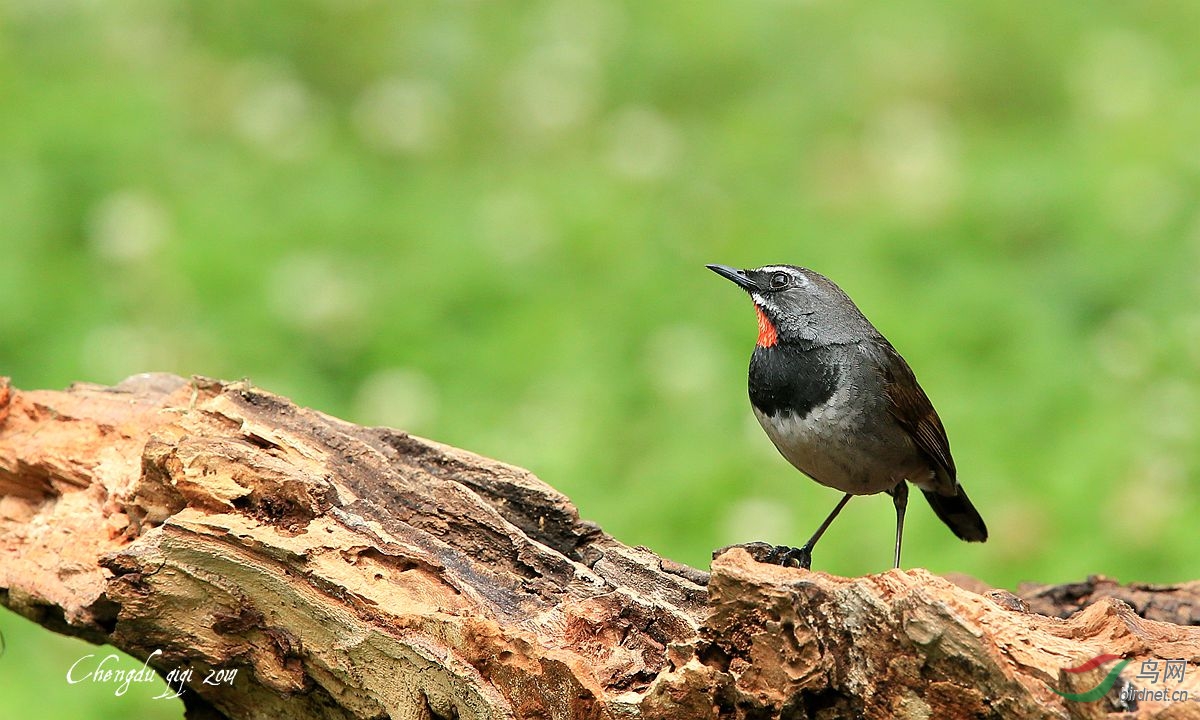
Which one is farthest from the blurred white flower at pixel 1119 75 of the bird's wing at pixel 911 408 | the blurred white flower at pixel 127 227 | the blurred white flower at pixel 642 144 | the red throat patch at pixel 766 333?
the blurred white flower at pixel 127 227

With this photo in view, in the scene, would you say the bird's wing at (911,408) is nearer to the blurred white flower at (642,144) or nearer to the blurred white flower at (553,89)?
the blurred white flower at (642,144)

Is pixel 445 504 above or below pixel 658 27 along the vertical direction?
below

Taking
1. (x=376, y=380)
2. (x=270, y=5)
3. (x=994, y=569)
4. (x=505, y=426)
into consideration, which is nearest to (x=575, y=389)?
(x=505, y=426)

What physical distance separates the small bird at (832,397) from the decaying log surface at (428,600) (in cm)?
59

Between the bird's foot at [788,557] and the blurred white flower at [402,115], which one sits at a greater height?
the blurred white flower at [402,115]

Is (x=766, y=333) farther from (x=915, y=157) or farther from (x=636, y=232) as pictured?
(x=915, y=157)

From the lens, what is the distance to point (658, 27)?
11.7 meters

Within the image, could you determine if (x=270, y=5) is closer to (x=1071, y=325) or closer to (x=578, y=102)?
(x=578, y=102)

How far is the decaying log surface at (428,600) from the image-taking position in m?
3.86

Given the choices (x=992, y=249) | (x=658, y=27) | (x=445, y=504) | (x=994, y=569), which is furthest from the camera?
(x=658, y=27)

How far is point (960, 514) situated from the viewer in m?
6.67

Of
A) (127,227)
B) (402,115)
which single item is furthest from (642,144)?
(127,227)

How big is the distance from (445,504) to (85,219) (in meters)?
5.74

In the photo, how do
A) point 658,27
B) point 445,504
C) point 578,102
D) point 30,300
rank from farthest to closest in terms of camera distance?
point 658,27
point 578,102
point 30,300
point 445,504
